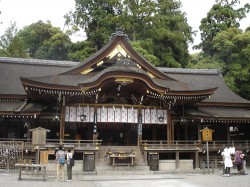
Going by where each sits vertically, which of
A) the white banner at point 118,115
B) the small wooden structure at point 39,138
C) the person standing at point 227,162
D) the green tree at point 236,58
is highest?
the green tree at point 236,58

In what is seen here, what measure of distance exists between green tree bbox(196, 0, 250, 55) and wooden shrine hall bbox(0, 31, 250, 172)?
2623cm

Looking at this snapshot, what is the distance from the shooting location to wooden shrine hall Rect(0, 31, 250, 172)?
56.9 feet

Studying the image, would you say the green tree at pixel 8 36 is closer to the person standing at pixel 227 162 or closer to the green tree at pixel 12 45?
the green tree at pixel 12 45

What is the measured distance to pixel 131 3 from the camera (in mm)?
44656

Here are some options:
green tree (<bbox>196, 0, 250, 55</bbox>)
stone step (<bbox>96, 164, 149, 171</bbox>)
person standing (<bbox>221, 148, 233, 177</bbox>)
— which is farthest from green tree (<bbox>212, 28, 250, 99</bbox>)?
stone step (<bbox>96, 164, 149, 171</bbox>)

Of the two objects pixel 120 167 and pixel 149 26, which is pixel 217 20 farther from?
pixel 120 167

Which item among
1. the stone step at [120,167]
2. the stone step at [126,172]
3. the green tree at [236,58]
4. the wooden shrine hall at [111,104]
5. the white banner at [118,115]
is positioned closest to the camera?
the stone step at [126,172]

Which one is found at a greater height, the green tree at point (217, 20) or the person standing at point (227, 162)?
the green tree at point (217, 20)

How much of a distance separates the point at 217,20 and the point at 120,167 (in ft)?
125

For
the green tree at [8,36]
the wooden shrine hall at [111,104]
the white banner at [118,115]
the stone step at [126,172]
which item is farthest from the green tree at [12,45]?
the stone step at [126,172]

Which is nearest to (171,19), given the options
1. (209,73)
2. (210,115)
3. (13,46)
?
(209,73)

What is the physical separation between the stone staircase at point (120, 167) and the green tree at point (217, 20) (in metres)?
31.8

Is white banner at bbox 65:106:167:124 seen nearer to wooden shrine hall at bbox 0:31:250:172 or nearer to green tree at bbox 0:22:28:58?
wooden shrine hall at bbox 0:31:250:172

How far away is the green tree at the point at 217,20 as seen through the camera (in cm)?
4582
